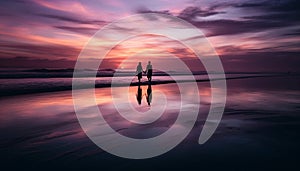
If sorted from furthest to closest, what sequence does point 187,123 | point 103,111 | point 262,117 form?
point 103,111 → point 262,117 → point 187,123

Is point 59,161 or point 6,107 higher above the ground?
point 6,107

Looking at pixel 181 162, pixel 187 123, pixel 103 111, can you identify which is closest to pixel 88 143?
pixel 181 162

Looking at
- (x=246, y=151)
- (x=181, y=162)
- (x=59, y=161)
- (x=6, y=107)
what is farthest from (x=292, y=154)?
(x=6, y=107)

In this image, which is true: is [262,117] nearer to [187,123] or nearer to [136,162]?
[187,123]

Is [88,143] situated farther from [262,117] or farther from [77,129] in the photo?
[262,117]

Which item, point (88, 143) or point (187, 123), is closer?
point (88, 143)

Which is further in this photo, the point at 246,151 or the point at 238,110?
the point at 238,110

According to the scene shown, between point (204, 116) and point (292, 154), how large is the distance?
4056 millimetres

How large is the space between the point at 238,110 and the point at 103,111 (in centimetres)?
569

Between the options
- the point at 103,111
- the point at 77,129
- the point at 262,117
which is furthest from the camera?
the point at 103,111

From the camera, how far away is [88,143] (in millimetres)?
5668

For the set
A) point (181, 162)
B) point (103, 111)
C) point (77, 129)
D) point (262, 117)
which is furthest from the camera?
point (103, 111)

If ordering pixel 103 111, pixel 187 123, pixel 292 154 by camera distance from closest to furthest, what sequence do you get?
pixel 292 154, pixel 187 123, pixel 103 111

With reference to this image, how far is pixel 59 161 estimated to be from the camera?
14.9ft
